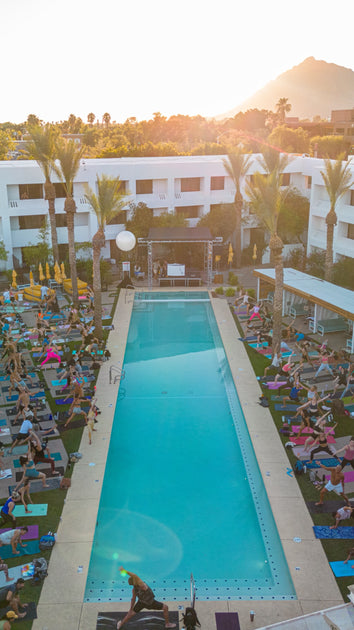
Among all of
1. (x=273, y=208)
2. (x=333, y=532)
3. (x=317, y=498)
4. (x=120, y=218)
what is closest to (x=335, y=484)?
(x=317, y=498)

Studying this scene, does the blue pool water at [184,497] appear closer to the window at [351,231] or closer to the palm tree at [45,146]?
the palm tree at [45,146]

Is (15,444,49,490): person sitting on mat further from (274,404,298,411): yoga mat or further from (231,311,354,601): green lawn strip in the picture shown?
(274,404,298,411): yoga mat

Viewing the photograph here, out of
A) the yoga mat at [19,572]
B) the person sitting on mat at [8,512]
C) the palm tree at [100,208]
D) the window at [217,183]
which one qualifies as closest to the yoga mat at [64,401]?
the palm tree at [100,208]

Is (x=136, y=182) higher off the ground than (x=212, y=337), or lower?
higher

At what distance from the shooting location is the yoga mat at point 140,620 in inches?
395

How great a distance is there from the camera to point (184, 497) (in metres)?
14.2

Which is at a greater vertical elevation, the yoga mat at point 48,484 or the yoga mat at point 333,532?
the yoga mat at point 333,532

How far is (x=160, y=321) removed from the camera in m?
29.3

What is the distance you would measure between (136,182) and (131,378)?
864 inches

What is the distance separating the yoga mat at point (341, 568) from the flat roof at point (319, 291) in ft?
39.1

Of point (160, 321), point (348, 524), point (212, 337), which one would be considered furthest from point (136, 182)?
point (348, 524)

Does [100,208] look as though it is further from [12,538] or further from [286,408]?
[12,538]

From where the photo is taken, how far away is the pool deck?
1026cm

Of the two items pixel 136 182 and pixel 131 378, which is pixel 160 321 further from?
pixel 136 182
